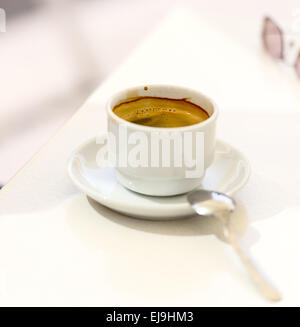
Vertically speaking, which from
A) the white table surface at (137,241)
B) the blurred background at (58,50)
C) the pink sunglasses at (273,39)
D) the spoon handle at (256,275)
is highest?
the pink sunglasses at (273,39)

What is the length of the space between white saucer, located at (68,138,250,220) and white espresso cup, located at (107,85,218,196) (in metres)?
0.02

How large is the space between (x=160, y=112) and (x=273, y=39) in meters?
0.67

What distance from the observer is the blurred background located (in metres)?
1.68

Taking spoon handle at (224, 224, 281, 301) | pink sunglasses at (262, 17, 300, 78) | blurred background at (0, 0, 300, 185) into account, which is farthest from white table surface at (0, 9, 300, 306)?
blurred background at (0, 0, 300, 185)

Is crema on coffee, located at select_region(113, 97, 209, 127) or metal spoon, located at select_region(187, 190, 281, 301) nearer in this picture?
metal spoon, located at select_region(187, 190, 281, 301)

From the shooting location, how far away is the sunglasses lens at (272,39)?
1293 mm

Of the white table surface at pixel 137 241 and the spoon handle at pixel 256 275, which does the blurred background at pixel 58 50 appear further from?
the spoon handle at pixel 256 275

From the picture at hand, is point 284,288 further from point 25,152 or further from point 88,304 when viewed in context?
point 25,152

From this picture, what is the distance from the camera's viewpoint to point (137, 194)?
0.69 m

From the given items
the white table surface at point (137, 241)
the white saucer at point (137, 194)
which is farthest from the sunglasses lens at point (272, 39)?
the white saucer at point (137, 194)

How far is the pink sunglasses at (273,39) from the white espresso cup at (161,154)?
0.68 m

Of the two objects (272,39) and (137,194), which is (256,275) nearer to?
(137,194)

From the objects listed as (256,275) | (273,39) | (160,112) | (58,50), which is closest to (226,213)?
(256,275)

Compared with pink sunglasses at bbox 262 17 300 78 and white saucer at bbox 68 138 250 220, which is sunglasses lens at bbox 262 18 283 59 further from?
white saucer at bbox 68 138 250 220
